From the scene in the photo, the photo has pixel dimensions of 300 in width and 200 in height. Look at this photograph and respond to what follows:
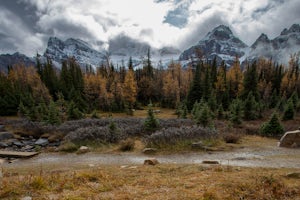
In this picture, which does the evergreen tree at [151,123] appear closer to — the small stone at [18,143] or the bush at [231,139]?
the bush at [231,139]

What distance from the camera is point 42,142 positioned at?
18906 millimetres

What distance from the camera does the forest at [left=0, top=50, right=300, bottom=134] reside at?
31297 millimetres

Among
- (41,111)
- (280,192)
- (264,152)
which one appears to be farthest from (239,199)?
(41,111)

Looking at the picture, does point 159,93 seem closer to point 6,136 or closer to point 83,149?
point 6,136

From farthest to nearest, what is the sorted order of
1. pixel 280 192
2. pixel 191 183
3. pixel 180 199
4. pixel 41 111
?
1. pixel 41 111
2. pixel 191 183
3. pixel 280 192
4. pixel 180 199

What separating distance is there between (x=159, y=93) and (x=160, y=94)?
1.61 feet

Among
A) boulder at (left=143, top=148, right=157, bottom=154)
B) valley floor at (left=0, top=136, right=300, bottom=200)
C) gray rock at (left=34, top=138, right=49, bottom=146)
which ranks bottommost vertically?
gray rock at (left=34, top=138, right=49, bottom=146)

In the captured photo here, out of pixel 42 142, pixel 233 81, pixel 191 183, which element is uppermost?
pixel 233 81

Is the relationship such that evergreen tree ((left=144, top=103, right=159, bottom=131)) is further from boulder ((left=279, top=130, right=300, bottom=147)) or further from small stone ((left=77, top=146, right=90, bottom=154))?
boulder ((left=279, top=130, right=300, bottom=147))

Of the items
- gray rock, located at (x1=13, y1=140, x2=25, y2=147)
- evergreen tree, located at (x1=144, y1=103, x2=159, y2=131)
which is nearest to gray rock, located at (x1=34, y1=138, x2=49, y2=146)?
gray rock, located at (x1=13, y1=140, x2=25, y2=147)

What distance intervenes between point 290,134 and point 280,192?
464 inches

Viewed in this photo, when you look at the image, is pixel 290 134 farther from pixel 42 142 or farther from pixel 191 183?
pixel 42 142

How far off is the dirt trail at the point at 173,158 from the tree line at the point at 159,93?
29.1 ft

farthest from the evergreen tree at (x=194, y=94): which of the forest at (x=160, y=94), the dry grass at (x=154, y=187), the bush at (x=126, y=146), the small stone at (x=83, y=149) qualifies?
the dry grass at (x=154, y=187)
